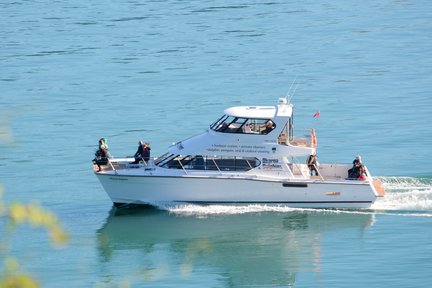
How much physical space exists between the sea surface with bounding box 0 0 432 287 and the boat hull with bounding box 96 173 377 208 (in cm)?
40

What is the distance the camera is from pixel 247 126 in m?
32.8

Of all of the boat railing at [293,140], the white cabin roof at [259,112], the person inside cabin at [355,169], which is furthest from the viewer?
the boat railing at [293,140]

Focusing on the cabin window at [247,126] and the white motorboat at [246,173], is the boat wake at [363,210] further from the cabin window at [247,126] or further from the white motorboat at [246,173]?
the cabin window at [247,126]

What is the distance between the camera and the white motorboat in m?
32.5

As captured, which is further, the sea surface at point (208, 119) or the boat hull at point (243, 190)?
the boat hull at point (243, 190)

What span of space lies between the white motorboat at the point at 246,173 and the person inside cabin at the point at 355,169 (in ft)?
0.70

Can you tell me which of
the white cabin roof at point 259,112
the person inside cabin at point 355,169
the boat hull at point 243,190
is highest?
the white cabin roof at point 259,112

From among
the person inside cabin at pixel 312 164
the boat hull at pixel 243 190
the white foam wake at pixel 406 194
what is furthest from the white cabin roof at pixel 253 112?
the white foam wake at pixel 406 194

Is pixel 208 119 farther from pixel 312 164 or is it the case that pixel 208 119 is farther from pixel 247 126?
pixel 312 164

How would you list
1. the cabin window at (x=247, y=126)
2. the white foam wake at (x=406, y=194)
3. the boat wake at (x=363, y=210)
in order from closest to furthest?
the cabin window at (x=247, y=126) < the boat wake at (x=363, y=210) < the white foam wake at (x=406, y=194)

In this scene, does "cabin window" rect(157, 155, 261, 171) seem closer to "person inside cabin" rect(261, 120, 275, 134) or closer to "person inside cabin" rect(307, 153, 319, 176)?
"person inside cabin" rect(261, 120, 275, 134)

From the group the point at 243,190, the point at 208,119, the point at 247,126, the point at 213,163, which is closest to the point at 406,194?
the point at 243,190

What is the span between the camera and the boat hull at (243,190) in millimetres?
32469

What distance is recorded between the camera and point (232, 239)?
103 feet
